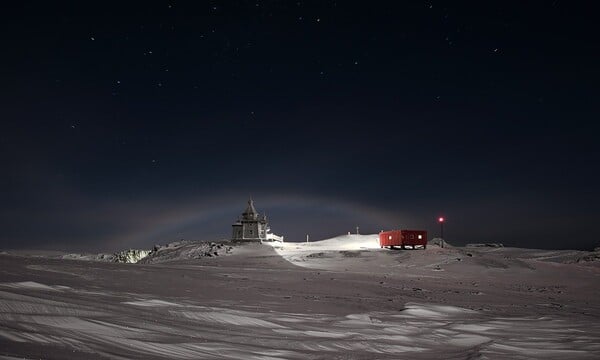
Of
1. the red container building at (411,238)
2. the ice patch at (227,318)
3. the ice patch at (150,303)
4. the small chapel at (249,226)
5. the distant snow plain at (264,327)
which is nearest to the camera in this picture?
Result: the distant snow plain at (264,327)

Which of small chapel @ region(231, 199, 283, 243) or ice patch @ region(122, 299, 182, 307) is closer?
ice patch @ region(122, 299, 182, 307)

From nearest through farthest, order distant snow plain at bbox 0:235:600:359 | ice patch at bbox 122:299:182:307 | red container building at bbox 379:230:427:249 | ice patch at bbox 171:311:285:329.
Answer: distant snow plain at bbox 0:235:600:359 < ice patch at bbox 171:311:285:329 < ice patch at bbox 122:299:182:307 < red container building at bbox 379:230:427:249

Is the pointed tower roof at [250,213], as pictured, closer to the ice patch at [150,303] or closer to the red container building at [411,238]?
the red container building at [411,238]

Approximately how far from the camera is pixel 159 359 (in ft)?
9.55

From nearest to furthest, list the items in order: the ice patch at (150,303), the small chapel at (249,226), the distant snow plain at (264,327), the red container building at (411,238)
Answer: the distant snow plain at (264,327) → the ice patch at (150,303) → the red container building at (411,238) → the small chapel at (249,226)

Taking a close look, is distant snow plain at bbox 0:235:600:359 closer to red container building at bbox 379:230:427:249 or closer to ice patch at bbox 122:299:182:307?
ice patch at bbox 122:299:182:307

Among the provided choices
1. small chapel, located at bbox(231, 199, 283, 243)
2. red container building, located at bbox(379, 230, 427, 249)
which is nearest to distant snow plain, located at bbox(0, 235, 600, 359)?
red container building, located at bbox(379, 230, 427, 249)

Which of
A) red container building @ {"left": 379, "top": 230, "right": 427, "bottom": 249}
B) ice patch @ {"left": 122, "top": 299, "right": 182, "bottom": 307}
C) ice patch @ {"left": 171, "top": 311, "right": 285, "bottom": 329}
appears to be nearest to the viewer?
ice patch @ {"left": 171, "top": 311, "right": 285, "bottom": 329}

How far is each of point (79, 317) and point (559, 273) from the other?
2639cm

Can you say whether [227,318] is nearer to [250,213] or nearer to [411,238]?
[411,238]

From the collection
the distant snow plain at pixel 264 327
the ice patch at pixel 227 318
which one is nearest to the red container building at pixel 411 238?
the distant snow plain at pixel 264 327

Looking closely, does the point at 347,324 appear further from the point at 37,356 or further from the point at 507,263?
the point at 507,263

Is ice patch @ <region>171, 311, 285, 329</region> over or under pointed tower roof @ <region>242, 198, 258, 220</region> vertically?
under

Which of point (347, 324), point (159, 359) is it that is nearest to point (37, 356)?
point (159, 359)
